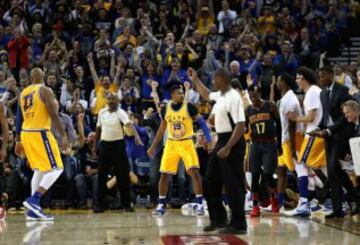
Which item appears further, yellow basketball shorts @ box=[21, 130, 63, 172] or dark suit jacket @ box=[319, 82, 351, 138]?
yellow basketball shorts @ box=[21, 130, 63, 172]

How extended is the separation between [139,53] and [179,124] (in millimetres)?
6421

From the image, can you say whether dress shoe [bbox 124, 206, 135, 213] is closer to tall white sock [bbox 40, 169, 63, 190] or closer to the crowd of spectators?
the crowd of spectators

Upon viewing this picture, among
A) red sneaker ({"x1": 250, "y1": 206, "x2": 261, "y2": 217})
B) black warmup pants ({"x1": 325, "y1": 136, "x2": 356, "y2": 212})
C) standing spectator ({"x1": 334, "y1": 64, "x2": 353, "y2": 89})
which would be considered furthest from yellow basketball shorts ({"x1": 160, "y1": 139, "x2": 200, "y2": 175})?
standing spectator ({"x1": 334, "y1": 64, "x2": 353, "y2": 89})

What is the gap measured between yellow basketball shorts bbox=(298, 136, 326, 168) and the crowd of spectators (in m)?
3.33

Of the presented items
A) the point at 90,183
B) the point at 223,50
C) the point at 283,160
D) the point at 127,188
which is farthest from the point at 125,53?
the point at 283,160

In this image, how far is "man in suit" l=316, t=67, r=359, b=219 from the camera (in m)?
11.4

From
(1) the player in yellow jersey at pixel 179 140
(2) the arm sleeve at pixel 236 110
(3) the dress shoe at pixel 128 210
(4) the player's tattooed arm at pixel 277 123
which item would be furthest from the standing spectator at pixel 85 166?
(2) the arm sleeve at pixel 236 110

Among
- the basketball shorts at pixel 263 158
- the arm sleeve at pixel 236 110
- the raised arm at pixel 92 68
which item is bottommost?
the basketball shorts at pixel 263 158

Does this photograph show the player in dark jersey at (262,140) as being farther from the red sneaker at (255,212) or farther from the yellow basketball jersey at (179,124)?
the yellow basketball jersey at (179,124)

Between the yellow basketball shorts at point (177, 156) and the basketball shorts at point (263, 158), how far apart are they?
41.3 inches

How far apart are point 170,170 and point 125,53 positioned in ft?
22.1

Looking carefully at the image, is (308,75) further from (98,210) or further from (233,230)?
(98,210)

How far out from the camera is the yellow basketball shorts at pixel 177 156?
1290 centimetres

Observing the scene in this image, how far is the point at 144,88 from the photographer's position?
18.1m
